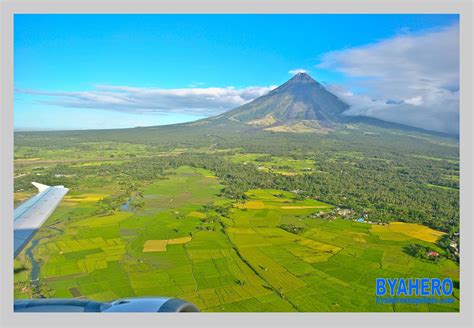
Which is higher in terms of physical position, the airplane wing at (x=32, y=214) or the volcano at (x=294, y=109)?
the volcano at (x=294, y=109)

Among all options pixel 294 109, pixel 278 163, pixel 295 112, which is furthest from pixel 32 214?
pixel 294 109

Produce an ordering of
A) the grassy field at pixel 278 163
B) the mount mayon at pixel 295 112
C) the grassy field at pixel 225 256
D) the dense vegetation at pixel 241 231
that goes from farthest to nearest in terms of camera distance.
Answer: the mount mayon at pixel 295 112 → the grassy field at pixel 278 163 → the dense vegetation at pixel 241 231 → the grassy field at pixel 225 256

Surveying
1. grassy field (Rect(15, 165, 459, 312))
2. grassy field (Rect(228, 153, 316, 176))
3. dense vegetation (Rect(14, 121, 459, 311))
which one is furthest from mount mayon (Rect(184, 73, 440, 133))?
grassy field (Rect(15, 165, 459, 312))

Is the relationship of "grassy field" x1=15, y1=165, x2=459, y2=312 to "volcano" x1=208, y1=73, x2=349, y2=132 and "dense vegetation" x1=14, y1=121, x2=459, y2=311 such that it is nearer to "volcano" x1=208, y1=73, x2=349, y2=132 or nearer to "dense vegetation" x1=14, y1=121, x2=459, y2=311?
"dense vegetation" x1=14, y1=121, x2=459, y2=311

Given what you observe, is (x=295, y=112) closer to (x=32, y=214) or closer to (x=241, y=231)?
(x=241, y=231)

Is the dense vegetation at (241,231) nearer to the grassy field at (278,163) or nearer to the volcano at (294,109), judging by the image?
the grassy field at (278,163)

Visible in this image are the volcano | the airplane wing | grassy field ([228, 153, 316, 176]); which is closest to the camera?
the airplane wing

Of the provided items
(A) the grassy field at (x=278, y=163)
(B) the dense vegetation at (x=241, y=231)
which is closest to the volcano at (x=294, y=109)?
(A) the grassy field at (x=278, y=163)
